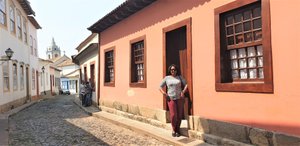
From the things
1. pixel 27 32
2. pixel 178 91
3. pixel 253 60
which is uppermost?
pixel 27 32

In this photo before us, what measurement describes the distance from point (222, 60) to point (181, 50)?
2174 mm

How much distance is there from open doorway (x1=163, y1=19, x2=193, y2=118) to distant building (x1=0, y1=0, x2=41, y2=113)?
8.54 meters

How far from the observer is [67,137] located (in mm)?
8328

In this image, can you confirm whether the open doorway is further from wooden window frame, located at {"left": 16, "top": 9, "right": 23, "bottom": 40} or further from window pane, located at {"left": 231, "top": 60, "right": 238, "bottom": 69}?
wooden window frame, located at {"left": 16, "top": 9, "right": 23, "bottom": 40}

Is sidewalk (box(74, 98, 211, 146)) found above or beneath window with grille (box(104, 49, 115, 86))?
beneath

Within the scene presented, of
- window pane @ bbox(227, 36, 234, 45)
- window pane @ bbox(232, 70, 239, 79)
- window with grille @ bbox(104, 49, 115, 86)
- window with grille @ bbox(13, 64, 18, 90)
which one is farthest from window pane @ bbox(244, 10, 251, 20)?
window with grille @ bbox(13, 64, 18, 90)

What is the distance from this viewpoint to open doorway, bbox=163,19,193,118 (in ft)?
24.9

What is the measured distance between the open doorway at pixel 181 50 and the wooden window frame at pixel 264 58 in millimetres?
1106

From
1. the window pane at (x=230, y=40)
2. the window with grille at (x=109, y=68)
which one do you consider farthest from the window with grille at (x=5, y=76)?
the window pane at (x=230, y=40)

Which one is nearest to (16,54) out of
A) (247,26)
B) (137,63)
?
(137,63)

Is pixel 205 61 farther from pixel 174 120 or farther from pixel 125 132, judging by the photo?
pixel 125 132

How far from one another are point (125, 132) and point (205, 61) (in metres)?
3.18

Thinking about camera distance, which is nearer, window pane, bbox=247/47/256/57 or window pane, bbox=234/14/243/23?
window pane, bbox=247/47/256/57

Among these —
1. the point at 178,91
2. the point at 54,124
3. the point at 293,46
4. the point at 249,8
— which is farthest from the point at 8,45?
the point at 293,46
